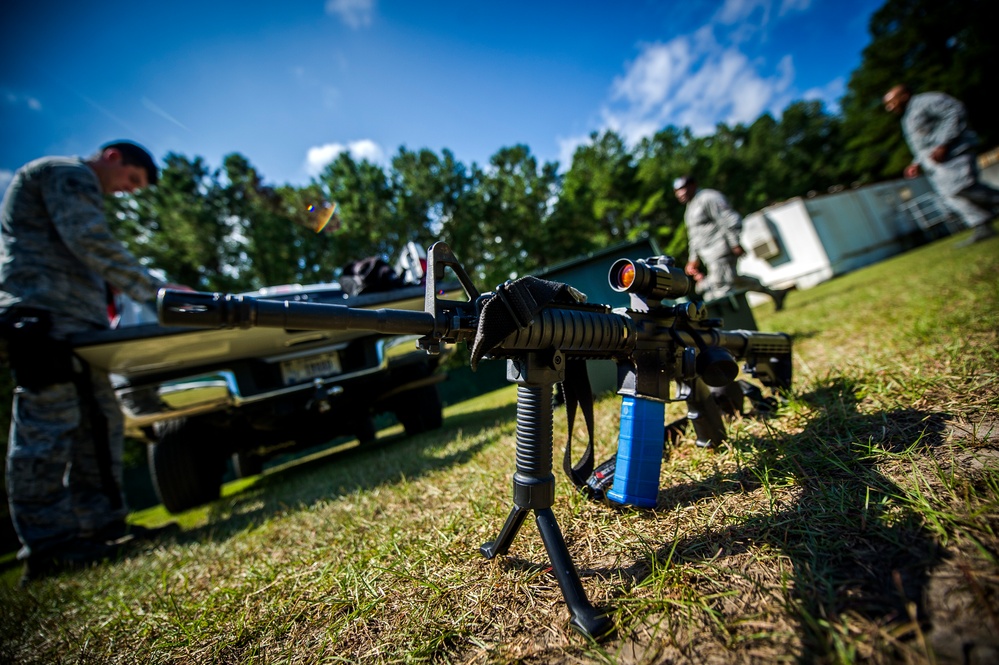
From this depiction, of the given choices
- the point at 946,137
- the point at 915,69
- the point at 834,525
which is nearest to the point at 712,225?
the point at 946,137

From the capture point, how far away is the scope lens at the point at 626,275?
4.53 ft

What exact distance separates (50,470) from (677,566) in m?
3.64

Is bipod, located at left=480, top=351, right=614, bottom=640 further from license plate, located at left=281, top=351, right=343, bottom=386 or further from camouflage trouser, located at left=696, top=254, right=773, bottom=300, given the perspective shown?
camouflage trouser, located at left=696, top=254, right=773, bottom=300

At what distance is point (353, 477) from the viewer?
3.10 meters

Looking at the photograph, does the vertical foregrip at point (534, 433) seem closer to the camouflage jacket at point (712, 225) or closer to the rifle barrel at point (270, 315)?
the rifle barrel at point (270, 315)

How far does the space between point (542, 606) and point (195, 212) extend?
21212mm

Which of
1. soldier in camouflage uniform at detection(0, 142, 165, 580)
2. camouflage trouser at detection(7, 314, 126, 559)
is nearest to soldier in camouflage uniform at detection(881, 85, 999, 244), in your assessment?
soldier in camouflage uniform at detection(0, 142, 165, 580)

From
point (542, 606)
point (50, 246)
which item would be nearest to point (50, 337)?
point (50, 246)

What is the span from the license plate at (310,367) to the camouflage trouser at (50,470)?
47.4 inches

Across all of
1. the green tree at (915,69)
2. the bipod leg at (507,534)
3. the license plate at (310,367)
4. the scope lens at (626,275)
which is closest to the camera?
the bipod leg at (507,534)

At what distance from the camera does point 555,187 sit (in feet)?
77.9

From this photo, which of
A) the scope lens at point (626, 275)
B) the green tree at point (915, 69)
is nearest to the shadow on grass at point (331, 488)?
the scope lens at point (626, 275)

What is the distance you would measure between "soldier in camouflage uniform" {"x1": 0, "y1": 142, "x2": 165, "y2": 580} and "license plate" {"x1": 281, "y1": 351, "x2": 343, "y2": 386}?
3.32 ft

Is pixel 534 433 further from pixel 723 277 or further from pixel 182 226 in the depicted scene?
pixel 182 226
